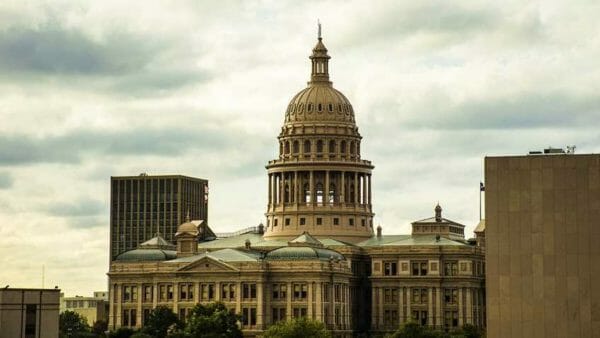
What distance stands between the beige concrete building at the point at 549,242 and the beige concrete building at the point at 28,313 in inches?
2762

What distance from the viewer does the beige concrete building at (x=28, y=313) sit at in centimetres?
17862

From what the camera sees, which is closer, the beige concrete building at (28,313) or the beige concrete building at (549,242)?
the beige concrete building at (549,242)

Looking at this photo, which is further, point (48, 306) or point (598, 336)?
point (48, 306)

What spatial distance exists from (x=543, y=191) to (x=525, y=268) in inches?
204

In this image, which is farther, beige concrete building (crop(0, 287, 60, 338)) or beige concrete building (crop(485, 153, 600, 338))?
beige concrete building (crop(0, 287, 60, 338))

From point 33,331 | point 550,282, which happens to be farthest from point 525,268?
point 33,331

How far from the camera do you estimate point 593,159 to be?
121 meters

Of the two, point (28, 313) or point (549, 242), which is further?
point (28, 313)

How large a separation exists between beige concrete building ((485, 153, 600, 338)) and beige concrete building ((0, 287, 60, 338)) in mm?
70151

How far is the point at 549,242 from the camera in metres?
121

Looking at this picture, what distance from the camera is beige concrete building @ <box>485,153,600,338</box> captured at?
396 ft

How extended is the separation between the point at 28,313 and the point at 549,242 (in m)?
74.6

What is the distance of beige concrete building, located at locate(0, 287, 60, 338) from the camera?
586ft

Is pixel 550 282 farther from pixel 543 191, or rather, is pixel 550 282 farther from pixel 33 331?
pixel 33 331
